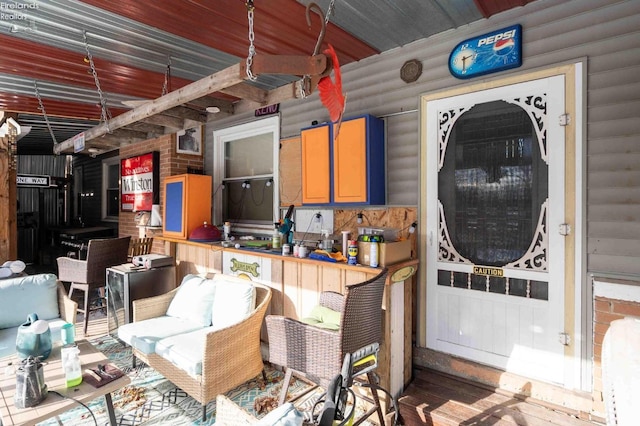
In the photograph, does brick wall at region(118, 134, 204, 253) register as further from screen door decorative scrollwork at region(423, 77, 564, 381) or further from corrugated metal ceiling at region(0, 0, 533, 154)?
screen door decorative scrollwork at region(423, 77, 564, 381)

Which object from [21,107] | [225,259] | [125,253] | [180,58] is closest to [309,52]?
[180,58]

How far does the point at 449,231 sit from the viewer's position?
10.6ft

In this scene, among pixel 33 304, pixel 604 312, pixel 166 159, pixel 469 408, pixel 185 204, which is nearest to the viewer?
pixel 604 312

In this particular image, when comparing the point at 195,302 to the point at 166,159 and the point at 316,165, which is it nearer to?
the point at 316,165

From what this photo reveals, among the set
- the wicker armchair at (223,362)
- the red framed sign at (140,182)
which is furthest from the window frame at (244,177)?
the wicker armchair at (223,362)

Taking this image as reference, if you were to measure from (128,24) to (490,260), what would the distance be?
12.8 feet

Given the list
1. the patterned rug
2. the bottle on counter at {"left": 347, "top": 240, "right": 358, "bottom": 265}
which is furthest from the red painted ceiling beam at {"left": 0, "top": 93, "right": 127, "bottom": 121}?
the bottle on counter at {"left": 347, "top": 240, "right": 358, "bottom": 265}

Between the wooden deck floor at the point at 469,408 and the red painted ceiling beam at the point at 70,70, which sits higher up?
the red painted ceiling beam at the point at 70,70

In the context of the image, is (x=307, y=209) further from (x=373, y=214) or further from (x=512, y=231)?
(x=512, y=231)

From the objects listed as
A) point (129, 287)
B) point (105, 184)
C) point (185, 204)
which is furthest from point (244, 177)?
point (105, 184)

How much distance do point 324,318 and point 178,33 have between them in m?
2.96

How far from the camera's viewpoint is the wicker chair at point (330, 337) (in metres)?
2.21

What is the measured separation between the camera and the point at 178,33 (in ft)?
10.3

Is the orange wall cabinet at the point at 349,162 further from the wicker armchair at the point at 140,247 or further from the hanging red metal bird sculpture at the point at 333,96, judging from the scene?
the wicker armchair at the point at 140,247
